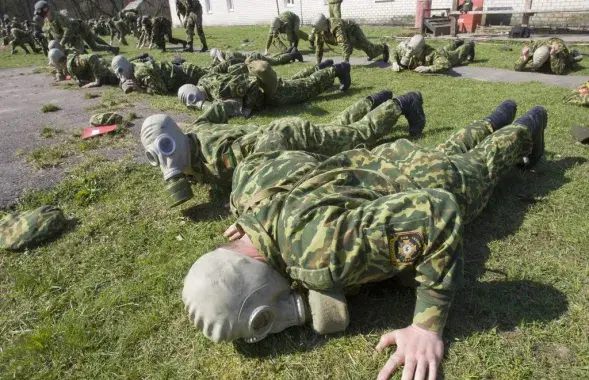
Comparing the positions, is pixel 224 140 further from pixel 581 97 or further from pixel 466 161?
pixel 581 97

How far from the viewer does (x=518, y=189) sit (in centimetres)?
296

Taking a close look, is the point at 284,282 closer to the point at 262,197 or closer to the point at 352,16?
the point at 262,197

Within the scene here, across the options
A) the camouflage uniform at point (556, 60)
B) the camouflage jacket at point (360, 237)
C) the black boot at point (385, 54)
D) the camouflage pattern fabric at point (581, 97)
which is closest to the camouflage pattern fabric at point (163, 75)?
the black boot at point (385, 54)

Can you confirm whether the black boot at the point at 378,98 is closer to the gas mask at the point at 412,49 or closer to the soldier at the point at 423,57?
the soldier at the point at 423,57

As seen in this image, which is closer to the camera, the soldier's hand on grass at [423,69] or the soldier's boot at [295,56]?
the soldier's hand on grass at [423,69]

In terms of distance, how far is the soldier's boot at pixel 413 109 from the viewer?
148 inches

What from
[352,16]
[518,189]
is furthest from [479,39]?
[518,189]

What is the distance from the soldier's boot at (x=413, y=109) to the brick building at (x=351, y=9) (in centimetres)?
1241

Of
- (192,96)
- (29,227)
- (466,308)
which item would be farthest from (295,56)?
(466,308)

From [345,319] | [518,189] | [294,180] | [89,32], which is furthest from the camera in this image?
[89,32]

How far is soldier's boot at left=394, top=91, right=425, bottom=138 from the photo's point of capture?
375 cm

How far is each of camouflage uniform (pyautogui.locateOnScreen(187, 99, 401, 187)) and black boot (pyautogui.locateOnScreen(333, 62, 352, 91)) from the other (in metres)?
2.53

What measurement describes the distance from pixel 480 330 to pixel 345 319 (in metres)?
0.64

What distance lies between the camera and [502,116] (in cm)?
313
